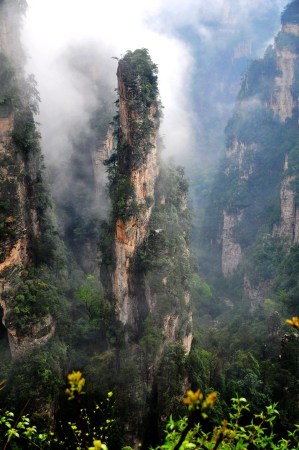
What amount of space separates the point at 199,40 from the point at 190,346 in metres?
107

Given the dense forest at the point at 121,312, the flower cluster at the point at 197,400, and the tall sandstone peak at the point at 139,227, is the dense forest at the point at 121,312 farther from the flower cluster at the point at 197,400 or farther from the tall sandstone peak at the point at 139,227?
the flower cluster at the point at 197,400

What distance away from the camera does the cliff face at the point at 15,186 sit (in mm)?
20672

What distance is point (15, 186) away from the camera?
21.7 meters

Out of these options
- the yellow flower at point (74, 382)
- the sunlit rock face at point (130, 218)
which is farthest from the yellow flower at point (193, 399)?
the sunlit rock face at point (130, 218)

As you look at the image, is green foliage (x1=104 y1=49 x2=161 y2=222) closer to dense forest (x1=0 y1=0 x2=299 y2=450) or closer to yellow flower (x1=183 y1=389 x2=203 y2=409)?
dense forest (x1=0 y1=0 x2=299 y2=450)

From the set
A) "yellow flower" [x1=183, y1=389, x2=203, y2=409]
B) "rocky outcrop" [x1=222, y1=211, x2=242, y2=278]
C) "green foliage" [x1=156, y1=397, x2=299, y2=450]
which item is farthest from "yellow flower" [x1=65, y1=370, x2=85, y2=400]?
"rocky outcrop" [x1=222, y1=211, x2=242, y2=278]

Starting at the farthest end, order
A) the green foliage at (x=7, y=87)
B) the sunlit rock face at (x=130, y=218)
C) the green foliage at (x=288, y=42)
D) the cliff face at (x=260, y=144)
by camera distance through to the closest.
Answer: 1. the green foliage at (x=288, y=42)
2. the cliff face at (x=260, y=144)
3. the sunlit rock face at (x=130, y=218)
4. the green foliage at (x=7, y=87)

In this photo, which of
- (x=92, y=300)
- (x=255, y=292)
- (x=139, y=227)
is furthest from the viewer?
(x=255, y=292)

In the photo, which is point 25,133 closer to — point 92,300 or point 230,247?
point 92,300

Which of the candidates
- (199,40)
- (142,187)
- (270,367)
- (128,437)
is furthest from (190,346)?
(199,40)

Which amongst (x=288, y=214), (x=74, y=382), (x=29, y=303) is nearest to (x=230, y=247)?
(x=288, y=214)

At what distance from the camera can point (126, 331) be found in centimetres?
2505

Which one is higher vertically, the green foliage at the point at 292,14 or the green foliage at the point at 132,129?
the green foliage at the point at 292,14

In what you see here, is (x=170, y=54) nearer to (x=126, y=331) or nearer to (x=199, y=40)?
(x=199, y=40)
